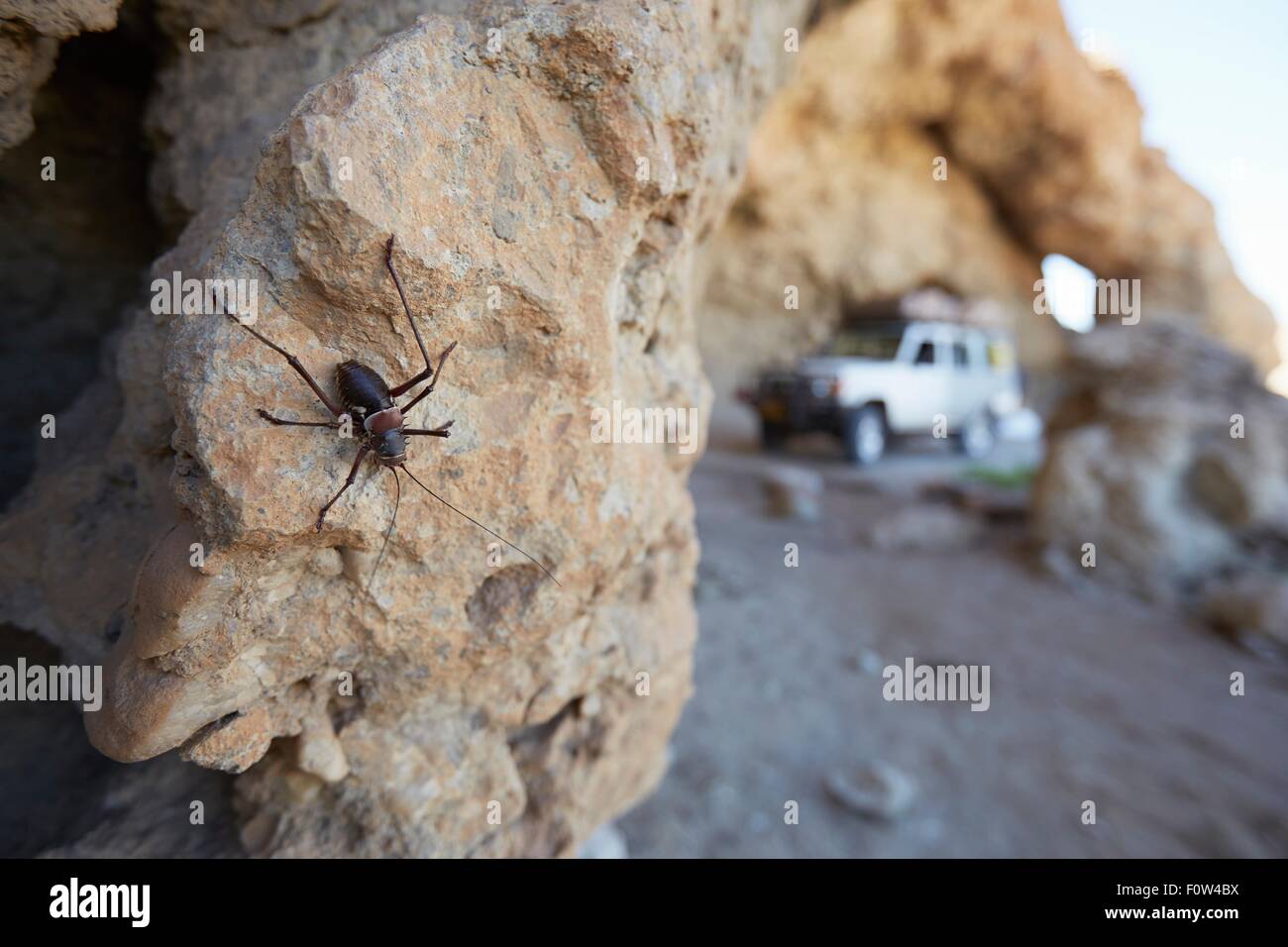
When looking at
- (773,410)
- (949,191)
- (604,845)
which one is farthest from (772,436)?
(604,845)

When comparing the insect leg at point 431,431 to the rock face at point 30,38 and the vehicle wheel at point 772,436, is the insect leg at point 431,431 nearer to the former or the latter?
the rock face at point 30,38

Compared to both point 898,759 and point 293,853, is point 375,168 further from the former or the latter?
point 898,759

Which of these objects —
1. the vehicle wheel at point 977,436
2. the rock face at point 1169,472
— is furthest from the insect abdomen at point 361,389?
the vehicle wheel at point 977,436

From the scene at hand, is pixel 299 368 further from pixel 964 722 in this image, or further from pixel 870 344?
pixel 870 344

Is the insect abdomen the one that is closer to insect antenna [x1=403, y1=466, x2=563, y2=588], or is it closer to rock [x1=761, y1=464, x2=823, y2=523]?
insect antenna [x1=403, y1=466, x2=563, y2=588]

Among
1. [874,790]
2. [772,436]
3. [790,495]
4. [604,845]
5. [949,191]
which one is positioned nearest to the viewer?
[604,845]

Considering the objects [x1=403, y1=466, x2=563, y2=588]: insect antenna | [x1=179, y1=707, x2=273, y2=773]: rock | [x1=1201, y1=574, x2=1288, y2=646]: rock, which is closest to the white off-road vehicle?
[x1=1201, y1=574, x2=1288, y2=646]: rock

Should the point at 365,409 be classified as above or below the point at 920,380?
below
